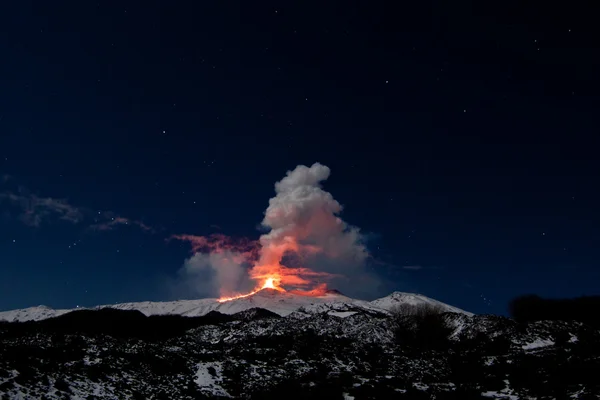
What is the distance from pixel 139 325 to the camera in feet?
432

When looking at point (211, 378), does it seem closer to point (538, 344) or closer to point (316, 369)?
point (316, 369)

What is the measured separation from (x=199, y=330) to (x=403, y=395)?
67643mm

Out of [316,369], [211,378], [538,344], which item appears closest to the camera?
[211,378]

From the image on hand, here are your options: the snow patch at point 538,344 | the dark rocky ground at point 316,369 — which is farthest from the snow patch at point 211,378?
the snow patch at point 538,344

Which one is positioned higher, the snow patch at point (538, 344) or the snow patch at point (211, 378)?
the snow patch at point (538, 344)

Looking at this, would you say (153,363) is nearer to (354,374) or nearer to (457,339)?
(354,374)

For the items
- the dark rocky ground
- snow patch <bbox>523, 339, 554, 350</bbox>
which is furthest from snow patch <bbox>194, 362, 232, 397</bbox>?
snow patch <bbox>523, 339, 554, 350</bbox>

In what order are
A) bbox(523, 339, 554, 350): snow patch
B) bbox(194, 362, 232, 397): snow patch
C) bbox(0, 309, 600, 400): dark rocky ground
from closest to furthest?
bbox(0, 309, 600, 400): dark rocky ground
bbox(194, 362, 232, 397): snow patch
bbox(523, 339, 554, 350): snow patch

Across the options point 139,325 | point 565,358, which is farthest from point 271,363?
point 139,325

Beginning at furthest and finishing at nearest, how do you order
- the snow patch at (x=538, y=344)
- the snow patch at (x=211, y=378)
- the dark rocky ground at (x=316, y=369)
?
the snow patch at (x=538, y=344) → the snow patch at (x=211, y=378) → the dark rocky ground at (x=316, y=369)

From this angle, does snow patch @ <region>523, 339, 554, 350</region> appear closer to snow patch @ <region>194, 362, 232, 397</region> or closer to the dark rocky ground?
the dark rocky ground

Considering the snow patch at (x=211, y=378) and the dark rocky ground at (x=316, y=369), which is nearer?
the dark rocky ground at (x=316, y=369)

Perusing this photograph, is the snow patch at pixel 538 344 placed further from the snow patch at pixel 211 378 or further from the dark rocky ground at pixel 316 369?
the snow patch at pixel 211 378

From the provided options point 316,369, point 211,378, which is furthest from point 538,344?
point 211,378
